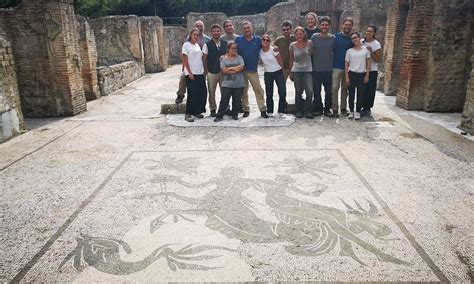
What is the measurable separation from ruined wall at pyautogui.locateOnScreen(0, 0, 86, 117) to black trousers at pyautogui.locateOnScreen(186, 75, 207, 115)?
2.83 metres

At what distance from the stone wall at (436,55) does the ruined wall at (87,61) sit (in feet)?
26.9

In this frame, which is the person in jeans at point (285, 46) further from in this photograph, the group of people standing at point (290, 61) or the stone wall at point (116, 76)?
the stone wall at point (116, 76)

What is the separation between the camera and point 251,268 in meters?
2.64

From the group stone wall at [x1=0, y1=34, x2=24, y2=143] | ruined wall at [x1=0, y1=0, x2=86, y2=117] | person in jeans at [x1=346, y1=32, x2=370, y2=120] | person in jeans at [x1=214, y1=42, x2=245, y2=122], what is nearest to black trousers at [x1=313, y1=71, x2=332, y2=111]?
person in jeans at [x1=346, y1=32, x2=370, y2=120]

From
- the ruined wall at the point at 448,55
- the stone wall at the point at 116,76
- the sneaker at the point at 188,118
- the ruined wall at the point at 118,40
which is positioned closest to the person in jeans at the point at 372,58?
the ruined wall at the point at 448,55

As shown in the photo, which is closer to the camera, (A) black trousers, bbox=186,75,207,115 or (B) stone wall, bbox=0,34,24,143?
(B) stone wall, bbox=0,34,24,143

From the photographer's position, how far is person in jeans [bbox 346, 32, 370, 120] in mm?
6433

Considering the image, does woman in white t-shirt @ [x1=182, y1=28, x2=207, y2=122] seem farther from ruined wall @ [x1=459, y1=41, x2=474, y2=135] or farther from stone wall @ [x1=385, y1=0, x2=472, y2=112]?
ruined wall @ [x1=459, y1=41, x2=474, y2=135]

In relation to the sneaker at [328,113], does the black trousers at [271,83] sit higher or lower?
higher

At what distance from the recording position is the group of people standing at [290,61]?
21.4ft

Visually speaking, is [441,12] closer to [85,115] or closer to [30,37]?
[85,115]

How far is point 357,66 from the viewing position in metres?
6.52

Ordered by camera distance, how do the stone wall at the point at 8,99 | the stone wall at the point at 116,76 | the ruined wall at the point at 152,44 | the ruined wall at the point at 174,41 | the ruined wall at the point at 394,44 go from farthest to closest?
the ruined wall at the point at 174,41
the ruined wall at the point at 152,44
the stone wall at the point at 116,76
the ruined wall at the point at 394,44
the stone wall at the point at 8,99

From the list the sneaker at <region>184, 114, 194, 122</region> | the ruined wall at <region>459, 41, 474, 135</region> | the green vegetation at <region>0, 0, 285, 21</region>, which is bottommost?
the sneaker at <region>184, 114, 194, 122</region>
